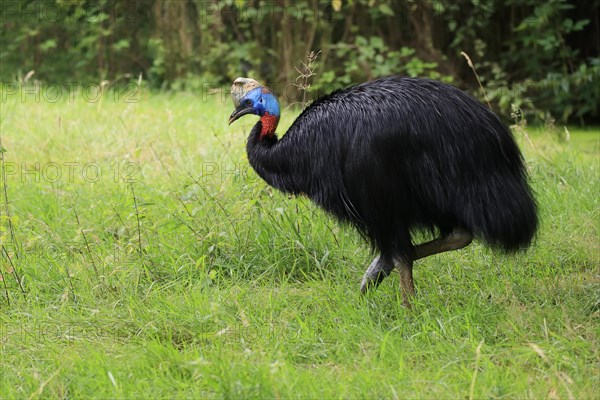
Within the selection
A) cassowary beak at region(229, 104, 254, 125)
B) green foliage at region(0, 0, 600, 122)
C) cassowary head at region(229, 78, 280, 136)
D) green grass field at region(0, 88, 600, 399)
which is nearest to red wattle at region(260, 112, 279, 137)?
cassowary head at region(229, 78, 280, 136)

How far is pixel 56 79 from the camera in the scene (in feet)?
30.8

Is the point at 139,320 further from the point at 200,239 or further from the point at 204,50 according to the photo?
the point at 204,50

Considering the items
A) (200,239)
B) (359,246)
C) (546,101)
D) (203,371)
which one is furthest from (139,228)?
(546,101)

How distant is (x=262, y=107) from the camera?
400cm

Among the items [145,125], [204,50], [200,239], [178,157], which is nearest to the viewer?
[200,239]

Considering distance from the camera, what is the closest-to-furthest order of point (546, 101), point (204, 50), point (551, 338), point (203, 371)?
point (203, 371) < point (551, 338) < point (546, 101) < point (204, 50)

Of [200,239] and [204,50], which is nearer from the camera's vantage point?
[200,239]

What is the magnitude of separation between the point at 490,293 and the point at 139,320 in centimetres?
146

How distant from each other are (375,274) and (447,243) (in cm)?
33

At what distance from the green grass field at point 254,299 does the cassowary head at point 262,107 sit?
475 millimetres

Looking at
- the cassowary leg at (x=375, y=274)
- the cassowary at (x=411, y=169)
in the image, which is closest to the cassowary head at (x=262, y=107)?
the cassowary at (x=411, y=169)

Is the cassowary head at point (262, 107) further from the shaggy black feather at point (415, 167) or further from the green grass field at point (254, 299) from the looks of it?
the green grass field at point (254, 299)

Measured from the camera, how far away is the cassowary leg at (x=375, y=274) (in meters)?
3.80

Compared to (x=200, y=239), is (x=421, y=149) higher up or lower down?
higher up
